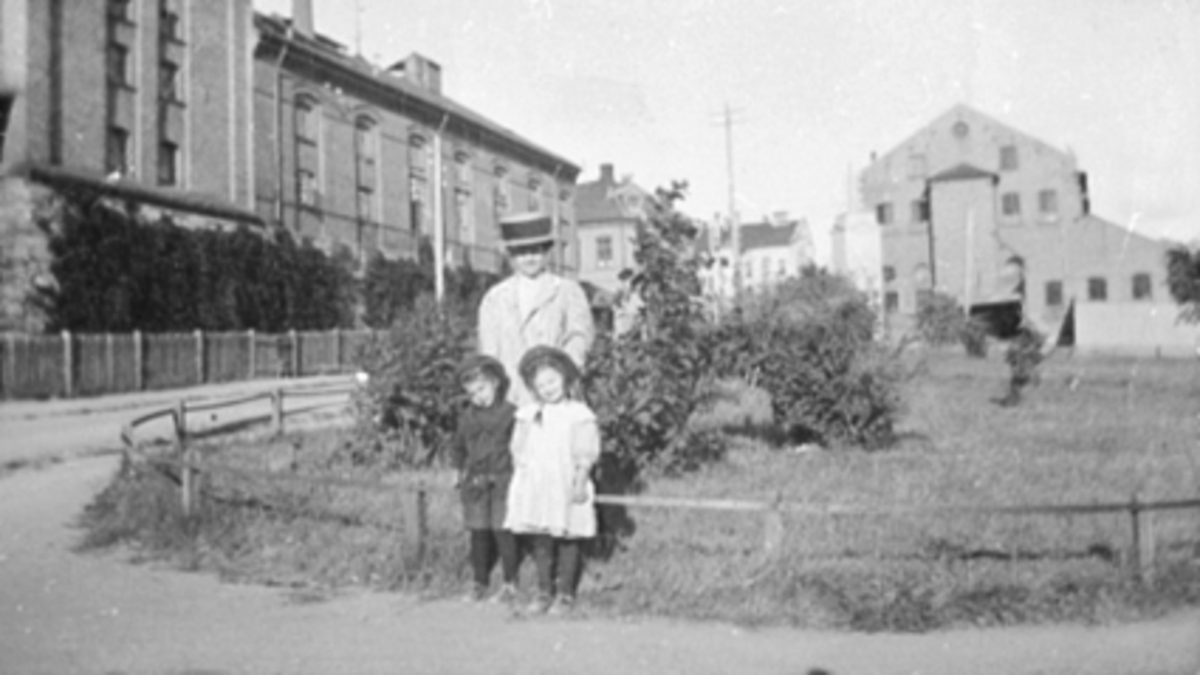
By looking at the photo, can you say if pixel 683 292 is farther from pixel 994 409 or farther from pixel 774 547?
pixel 994 409

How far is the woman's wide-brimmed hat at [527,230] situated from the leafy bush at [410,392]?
4240 millimetres

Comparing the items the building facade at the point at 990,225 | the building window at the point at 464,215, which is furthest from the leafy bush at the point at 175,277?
the building facade at the point at 990,225

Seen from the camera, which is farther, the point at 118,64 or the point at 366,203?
the point at 366,203

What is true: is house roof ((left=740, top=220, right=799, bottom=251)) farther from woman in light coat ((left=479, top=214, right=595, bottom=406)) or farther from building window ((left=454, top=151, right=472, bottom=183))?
Result: woman in light coat ((left=479, top=214, right=595, bottom=406))

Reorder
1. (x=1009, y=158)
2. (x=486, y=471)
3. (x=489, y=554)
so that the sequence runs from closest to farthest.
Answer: (x=486, y=471) → (x=489, y=554) → (x=1009, y=158)

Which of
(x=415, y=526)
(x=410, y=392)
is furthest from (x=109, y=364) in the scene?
(x=415, y=526)

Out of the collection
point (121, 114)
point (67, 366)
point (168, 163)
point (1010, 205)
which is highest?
point (1010, 205)

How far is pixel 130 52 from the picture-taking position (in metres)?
27.4

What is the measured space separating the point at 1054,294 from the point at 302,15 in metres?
40.8

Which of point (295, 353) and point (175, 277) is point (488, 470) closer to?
point (175, 277)

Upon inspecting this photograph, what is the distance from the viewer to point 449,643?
491cm

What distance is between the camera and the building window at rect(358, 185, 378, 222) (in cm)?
3684

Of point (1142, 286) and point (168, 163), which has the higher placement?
point (168, 163)

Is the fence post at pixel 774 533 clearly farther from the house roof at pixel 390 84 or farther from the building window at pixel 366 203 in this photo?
the building window at pixel 366 203
